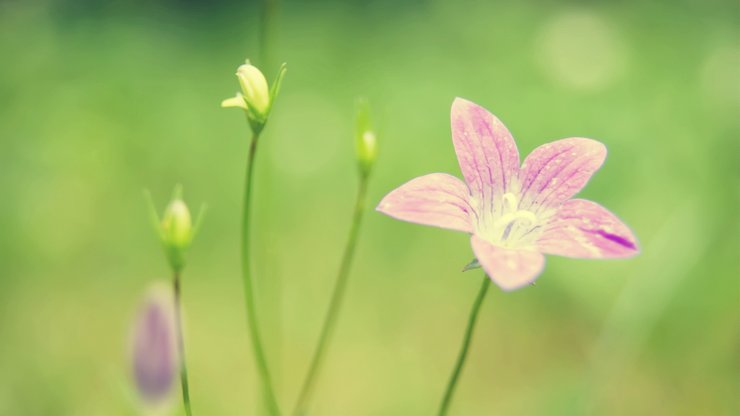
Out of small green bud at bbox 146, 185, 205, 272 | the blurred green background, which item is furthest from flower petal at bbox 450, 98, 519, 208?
the blurred green background

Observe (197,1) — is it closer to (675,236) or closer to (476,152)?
(675,236)

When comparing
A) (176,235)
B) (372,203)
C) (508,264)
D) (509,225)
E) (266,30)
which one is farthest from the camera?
(372,203)

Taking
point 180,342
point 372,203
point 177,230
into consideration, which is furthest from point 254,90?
point 372,203

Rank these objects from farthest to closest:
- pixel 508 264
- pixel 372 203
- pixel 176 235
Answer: pixel 372 203, pixel 176 235, pixel 508 264

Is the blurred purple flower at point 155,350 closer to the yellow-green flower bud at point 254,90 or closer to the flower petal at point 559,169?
the yellow-green flower bud at point 254,90

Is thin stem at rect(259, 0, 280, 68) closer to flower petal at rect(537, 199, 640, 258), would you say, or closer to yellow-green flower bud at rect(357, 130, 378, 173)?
yellow-green flower bud at rect(357, 130, 378, 173)

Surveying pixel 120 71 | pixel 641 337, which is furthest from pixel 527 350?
pixel 120 71

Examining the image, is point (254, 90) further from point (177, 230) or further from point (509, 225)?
point (509, 225)
